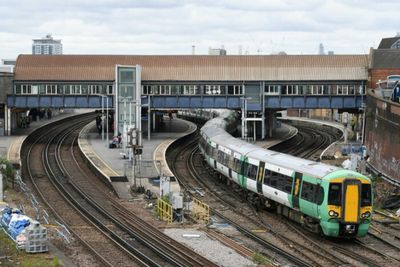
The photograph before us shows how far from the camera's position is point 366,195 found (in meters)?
27.0

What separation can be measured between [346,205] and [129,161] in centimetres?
2704

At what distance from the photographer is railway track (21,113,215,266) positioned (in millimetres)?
24875

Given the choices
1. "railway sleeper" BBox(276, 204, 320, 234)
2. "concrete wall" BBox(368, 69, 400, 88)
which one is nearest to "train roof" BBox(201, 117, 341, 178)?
"railway sleeper" BBox(276, 204, 320, 234)

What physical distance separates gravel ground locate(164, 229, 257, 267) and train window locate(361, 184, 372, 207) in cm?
541

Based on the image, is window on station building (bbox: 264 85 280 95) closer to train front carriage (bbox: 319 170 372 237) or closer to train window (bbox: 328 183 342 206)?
train front carriage (bbox: 319 170 372 237)

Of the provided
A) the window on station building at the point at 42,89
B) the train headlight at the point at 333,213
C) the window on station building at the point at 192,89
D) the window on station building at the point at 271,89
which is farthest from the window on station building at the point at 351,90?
the train headlight at the point at 333,213

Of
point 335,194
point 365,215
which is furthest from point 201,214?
point 365,215

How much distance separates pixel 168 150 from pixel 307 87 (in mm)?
17422

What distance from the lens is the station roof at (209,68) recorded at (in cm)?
7375

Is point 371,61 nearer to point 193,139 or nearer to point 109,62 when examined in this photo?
point 193,139

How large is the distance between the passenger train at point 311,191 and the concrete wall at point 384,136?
1045cm

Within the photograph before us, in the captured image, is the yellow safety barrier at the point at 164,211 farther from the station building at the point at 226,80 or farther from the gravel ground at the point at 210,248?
the station building at the point at 226,80

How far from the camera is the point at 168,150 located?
65375 mm

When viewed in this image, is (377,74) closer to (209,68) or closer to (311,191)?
(209,68)
